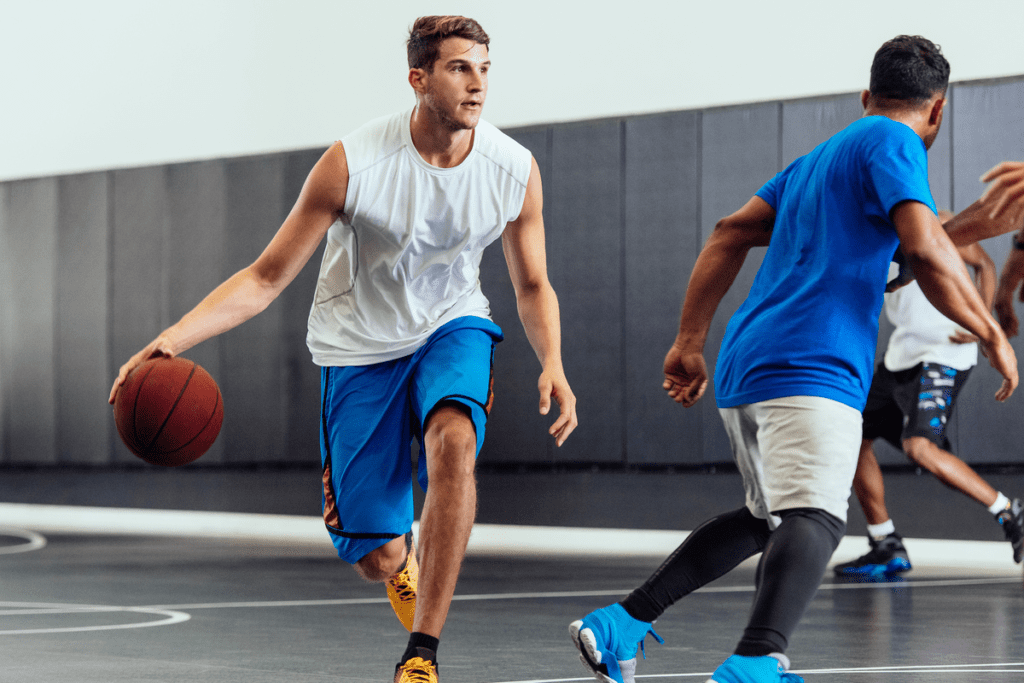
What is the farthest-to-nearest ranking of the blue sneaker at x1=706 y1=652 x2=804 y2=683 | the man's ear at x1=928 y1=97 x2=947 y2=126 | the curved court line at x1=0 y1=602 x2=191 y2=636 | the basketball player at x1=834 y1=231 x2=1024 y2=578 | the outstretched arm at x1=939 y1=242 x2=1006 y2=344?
the outstretched arm at x1=939 y1=242 x2=1006 y2=344
the basketball player at x1=834 y1=231 x2=1024 y2=578
the curved court line at x1=0 y1=602 x2=191 y2=636
the man's ear at x1=928 y1=97 x2=947 y2=126
the blue sneaker at x1=706 y1=652 x2=804 y2=683

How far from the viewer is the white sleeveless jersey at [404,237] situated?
297 cm

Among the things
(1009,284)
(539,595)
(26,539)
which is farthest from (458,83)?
(26,539)

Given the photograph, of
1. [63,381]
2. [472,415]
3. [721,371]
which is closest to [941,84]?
[721,371]

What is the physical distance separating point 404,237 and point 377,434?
503mm

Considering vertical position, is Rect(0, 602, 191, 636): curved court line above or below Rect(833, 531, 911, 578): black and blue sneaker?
above

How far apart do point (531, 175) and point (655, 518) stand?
207 inches

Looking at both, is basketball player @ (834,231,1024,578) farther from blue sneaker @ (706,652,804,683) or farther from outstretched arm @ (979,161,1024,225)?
blue sneaker @ (706,652,804,683)

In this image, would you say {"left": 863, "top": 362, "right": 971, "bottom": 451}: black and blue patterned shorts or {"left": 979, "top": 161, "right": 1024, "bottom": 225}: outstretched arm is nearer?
{"left": 979, "top": 161, "right": 1024, "bottom": 225}: outstretched arm

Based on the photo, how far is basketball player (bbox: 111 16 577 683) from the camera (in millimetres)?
2854

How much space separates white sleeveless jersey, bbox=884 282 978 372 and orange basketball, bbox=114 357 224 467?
13.0 feet

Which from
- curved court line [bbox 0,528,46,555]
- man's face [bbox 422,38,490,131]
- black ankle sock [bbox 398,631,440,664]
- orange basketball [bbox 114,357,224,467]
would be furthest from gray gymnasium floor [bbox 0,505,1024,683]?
man's face [bbox 422,38,490,131]

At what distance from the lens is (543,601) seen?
16.7 ft

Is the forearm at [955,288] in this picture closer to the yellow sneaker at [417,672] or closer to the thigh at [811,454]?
the thigh at [811,454]

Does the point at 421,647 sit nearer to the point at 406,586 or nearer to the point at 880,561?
the point at 406,586
